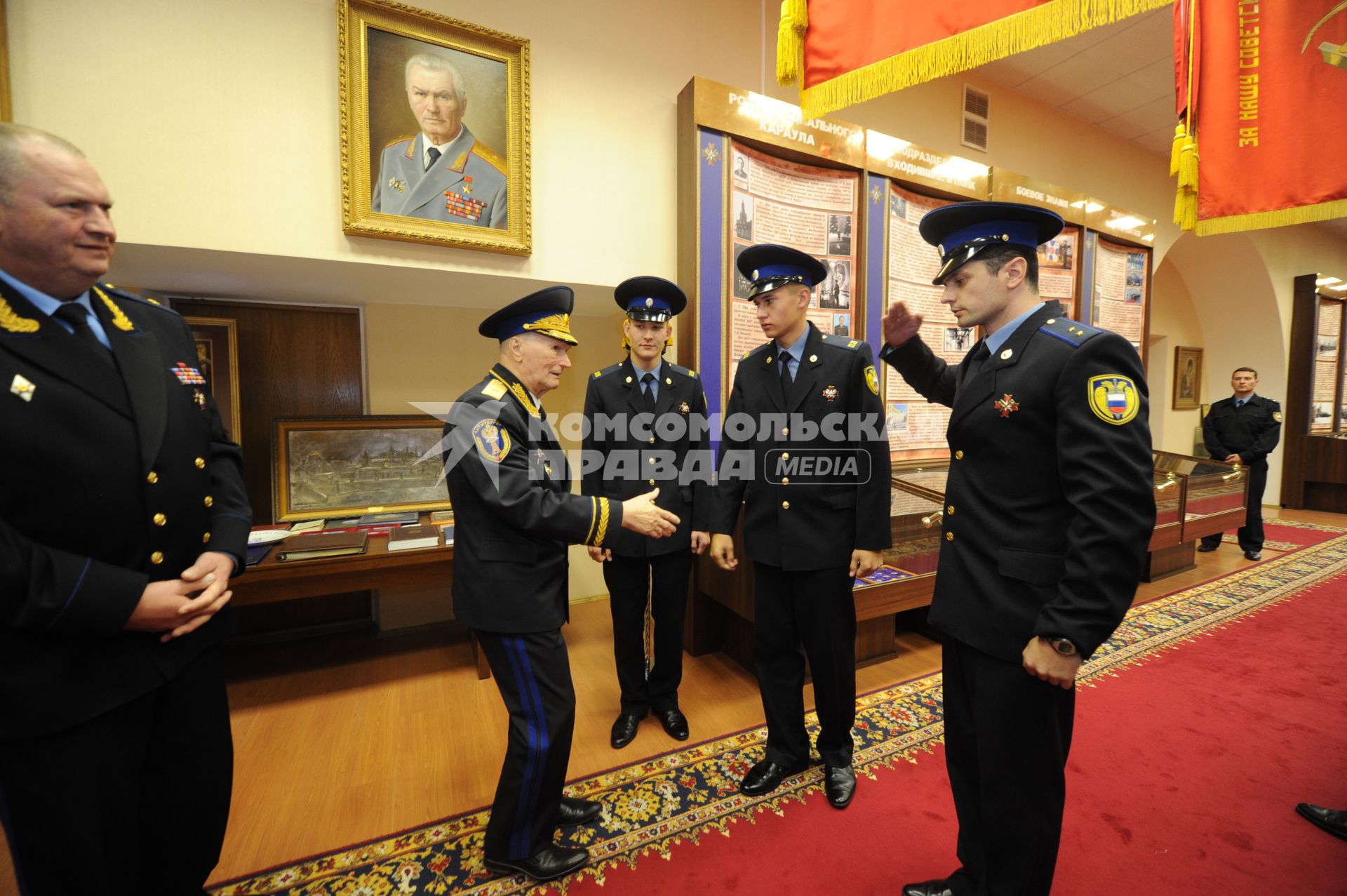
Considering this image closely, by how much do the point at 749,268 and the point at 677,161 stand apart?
160 centimetres

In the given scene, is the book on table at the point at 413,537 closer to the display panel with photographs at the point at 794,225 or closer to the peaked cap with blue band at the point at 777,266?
the display panel with photographs at the point at 794,225

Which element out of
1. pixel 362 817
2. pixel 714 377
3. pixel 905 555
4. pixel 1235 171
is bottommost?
pixel 362 817

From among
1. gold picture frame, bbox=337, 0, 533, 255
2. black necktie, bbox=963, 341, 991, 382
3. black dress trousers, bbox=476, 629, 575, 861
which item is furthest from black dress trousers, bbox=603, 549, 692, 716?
gold picture frame, bbox=337, 0, 533, 255

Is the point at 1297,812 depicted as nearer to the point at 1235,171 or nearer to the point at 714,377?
the point at 1235,171

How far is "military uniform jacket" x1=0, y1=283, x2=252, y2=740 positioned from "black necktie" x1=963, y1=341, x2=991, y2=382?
1965 mm

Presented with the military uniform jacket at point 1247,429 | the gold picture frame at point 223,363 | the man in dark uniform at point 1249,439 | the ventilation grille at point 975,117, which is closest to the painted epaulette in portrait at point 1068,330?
the gold picture frame at point 223,363

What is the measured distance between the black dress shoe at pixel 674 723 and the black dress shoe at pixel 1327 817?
229 centimetres

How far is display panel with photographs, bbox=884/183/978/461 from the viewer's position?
157 inches

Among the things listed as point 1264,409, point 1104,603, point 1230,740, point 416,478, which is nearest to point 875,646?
point 1230,740

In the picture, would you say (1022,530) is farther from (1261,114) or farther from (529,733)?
(1261,114)

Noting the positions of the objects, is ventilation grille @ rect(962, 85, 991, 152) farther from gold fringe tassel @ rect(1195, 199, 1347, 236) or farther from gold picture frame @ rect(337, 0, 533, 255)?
gold picture frame @ rect(337, 0, 533, 255)

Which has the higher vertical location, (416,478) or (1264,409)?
(1264,409)

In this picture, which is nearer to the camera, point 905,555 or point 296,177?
point 296,177

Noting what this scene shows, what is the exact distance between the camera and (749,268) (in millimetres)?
2041
